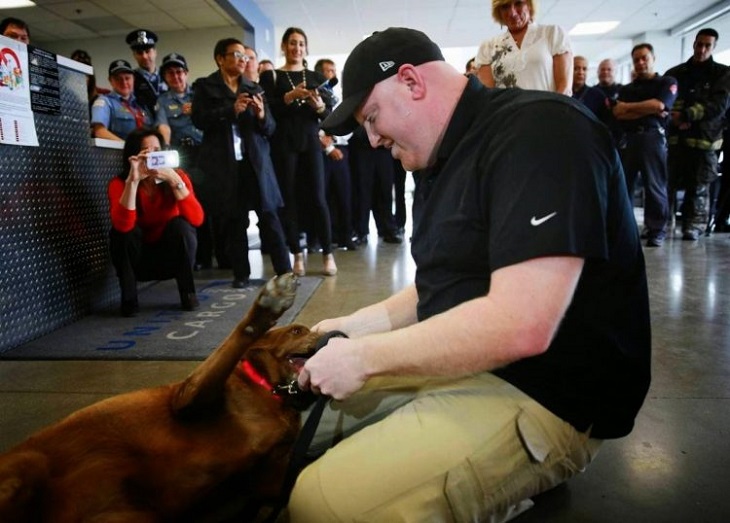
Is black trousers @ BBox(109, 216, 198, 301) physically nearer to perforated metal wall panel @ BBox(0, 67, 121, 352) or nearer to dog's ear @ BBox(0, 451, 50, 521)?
perforated metal wall panel @ BBox(0, 67, 121, 352)

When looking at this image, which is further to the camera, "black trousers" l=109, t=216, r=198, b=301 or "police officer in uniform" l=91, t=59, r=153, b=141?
"police officer in uniform" l=91, t=59, r=153, b=141

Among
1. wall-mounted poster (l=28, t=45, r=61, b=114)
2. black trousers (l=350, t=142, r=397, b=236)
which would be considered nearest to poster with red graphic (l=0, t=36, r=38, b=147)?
wall-mounted poster (l=28, t=45, r=61, b=114)

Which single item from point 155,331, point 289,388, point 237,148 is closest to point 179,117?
point 237,148

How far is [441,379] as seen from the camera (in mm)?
1224

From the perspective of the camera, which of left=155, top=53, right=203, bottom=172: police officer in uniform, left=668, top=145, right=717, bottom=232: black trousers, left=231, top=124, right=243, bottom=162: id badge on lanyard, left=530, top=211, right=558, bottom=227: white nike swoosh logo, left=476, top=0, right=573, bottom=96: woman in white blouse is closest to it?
left=530, top=211, right=558, bottom=227: white nike swoosh logo

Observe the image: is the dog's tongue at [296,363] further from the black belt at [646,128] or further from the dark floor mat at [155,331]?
the black belt at [646,128]

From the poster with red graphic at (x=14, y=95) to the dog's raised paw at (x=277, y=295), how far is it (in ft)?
7.46

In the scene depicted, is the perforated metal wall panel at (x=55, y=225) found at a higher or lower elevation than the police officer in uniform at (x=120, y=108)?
lower

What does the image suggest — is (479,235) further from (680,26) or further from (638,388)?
(680,26)

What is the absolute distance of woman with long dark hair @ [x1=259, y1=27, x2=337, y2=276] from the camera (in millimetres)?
4355

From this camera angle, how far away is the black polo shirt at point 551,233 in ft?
3.01

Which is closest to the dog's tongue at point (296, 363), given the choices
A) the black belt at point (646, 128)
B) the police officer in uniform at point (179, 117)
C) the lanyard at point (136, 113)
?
the lanyard at point (136, 113)

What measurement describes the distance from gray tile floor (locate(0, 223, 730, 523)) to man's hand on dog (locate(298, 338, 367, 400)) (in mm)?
672

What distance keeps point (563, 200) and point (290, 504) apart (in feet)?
2.64
